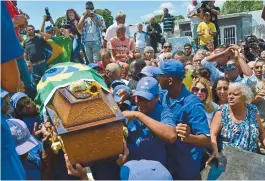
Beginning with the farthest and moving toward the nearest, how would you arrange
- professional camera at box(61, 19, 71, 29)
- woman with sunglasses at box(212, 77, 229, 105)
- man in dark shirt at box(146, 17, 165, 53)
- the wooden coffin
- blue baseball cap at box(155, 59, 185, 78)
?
man in dark shirt at box(146, 17, 165, 53) < professional camera at box(61, 19, 71, 29) < woman with sunglasses at box(212, 77, 229, 105) < blue baseball cap at box(155, 59, 185, 78) < the wooden coffin

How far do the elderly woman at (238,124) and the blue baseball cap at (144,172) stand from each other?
1.65 m

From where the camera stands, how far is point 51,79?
8.39 feet

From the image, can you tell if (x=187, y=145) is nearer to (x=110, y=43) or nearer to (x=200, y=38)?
(x=110, y=43)

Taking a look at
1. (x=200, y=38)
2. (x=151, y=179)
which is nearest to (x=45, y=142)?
(x=151, y=179)

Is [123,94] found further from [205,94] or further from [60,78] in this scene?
[205,94]

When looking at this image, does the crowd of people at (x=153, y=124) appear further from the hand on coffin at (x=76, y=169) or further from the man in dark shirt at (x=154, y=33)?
the man in dark shirt at (x=154, y=33)

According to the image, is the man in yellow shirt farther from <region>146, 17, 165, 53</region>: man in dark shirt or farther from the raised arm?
the raised arm

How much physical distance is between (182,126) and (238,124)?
3.39 ft

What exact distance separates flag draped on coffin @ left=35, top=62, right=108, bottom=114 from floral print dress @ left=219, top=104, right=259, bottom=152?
1439mm

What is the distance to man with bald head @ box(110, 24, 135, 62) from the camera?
23.1 ft

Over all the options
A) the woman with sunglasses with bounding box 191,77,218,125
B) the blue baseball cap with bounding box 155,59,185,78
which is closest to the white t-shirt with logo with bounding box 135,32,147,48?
the woman with sunglasses with bounding box 191,77,218,125

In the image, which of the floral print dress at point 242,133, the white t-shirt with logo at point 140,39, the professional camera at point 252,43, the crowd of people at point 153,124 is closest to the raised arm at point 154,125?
the crowd of people at point 153,124

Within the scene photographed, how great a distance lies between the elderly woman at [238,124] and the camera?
3488 millimetres

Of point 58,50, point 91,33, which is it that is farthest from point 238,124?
point 91,33
